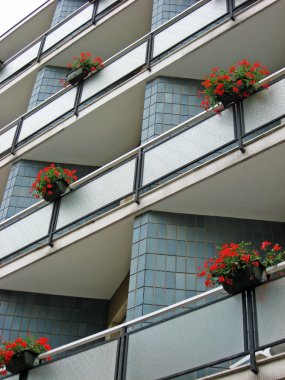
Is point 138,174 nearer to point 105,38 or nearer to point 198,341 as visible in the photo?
point 198,341

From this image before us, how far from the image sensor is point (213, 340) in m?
7.00

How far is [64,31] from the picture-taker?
16984 millimetres

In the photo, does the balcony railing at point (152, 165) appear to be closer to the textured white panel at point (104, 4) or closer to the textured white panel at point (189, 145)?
the textured white panel at point (189, 145)

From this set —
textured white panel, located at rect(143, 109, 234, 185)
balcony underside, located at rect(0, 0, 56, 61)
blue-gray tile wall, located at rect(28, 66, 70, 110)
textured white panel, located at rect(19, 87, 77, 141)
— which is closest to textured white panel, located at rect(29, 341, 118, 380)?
textured white panel, located at rect(143, 109, 234, 185)

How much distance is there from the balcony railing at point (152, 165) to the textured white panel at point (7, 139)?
3409 millimetres

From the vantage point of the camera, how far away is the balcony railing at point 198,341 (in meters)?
6.71

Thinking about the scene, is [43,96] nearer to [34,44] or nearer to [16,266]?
[34,44]

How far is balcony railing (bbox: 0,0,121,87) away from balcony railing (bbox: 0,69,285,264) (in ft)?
22.4

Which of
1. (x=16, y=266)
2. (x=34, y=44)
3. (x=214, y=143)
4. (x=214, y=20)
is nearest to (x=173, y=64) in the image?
(x=214, y=20)

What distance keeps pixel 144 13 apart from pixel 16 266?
26.8ft

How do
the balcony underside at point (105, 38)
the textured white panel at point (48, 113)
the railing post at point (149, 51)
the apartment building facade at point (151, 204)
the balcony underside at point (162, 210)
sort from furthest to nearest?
the balcony underside at point (105, 38) < the textured white panel at point (48, 113) < the railing post at point (149, 51) < the balcony underside at point (162, 210) < the apartment building facade at point (151, 204)

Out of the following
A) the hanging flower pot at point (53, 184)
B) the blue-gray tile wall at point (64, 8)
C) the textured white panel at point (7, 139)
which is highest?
the blue-gray tile wall at point (64, 8)

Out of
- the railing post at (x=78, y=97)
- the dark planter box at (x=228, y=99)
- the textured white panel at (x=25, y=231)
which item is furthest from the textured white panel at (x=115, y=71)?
the dark planter box at (x=228, y=99)

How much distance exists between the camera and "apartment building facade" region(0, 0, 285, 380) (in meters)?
7.40
